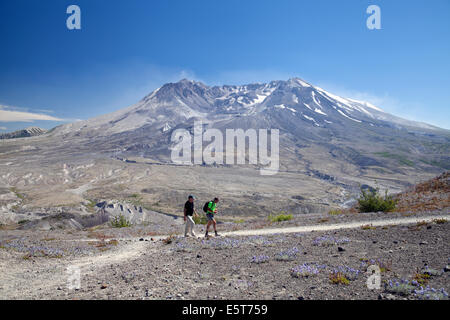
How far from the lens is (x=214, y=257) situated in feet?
28.5

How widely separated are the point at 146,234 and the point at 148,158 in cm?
13742

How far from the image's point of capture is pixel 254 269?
723 cm

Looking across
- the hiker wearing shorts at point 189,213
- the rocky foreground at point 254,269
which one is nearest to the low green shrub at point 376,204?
the rocky foreground at point 254,269

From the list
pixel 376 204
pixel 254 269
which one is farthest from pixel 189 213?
pixel 376 204

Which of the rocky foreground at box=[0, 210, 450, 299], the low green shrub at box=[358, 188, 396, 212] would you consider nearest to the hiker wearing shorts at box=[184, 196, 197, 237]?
the rocky foreground at box=[0, 210, 450, 299]

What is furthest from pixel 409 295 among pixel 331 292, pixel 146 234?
pixel 146 234

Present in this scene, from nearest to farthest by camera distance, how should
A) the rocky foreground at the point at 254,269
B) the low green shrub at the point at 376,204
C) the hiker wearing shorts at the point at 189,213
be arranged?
1. the rocky foreground at the point at 254,269
2. the hiker wearing shorts at the point at 189,213
3. the low green shrub at the point at 376,204

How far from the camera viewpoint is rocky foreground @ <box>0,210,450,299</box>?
17.9 ft

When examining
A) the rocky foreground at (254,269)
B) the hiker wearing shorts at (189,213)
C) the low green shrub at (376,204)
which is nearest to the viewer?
the rocky foreground at (254,269)

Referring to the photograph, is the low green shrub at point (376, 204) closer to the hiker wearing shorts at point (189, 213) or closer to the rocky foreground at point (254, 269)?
the rocky foreground at point (254, 269)

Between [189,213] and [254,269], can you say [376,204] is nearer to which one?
[189,213]

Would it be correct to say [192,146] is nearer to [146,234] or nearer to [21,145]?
[21,145]

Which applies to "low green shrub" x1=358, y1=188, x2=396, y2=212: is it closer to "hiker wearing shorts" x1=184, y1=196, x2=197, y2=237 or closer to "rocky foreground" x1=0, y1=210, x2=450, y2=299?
"rocky foreground" x1=0, y1=210, x2=450, y2=299

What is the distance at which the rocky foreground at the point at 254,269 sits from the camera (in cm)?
547
